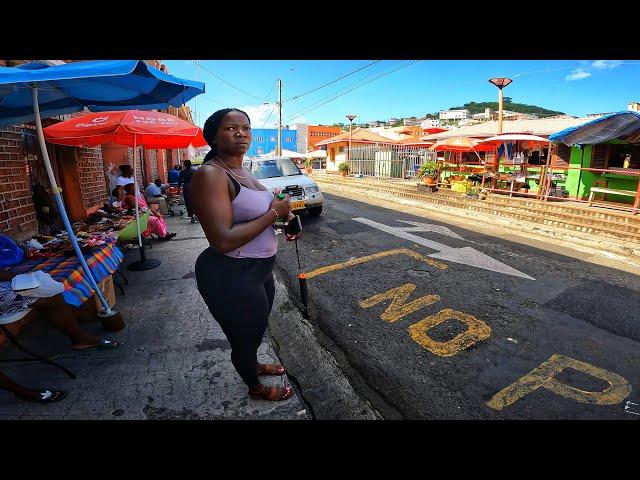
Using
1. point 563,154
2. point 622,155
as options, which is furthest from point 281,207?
point 563,154

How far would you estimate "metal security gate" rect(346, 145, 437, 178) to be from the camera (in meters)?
20.6

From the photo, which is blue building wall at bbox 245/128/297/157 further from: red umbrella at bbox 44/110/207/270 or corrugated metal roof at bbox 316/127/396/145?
red umbrella at bbox 44/110/207/270

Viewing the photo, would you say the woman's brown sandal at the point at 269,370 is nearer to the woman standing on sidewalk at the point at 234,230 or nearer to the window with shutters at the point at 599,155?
the woman standing on sidewalk at the point at 234,230

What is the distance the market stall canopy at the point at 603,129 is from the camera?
8.30 meters

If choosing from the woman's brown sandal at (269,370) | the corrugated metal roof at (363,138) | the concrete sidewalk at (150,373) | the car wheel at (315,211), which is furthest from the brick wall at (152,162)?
the corrugated metal roof at (363,138)

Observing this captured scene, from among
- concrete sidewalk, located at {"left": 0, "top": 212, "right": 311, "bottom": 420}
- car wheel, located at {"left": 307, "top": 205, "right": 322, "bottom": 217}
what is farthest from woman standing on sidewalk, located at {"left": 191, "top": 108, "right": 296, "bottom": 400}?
car wheel, located at {"left": 307, "top": 205, "right": 322, "bottom": 217}

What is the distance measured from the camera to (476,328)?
12.1ft

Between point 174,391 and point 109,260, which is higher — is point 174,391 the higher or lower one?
the lower one

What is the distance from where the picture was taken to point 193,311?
396 centimetres

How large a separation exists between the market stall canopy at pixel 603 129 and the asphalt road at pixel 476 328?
461 cm

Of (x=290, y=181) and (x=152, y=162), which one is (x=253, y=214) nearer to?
(x=290, y=181)
